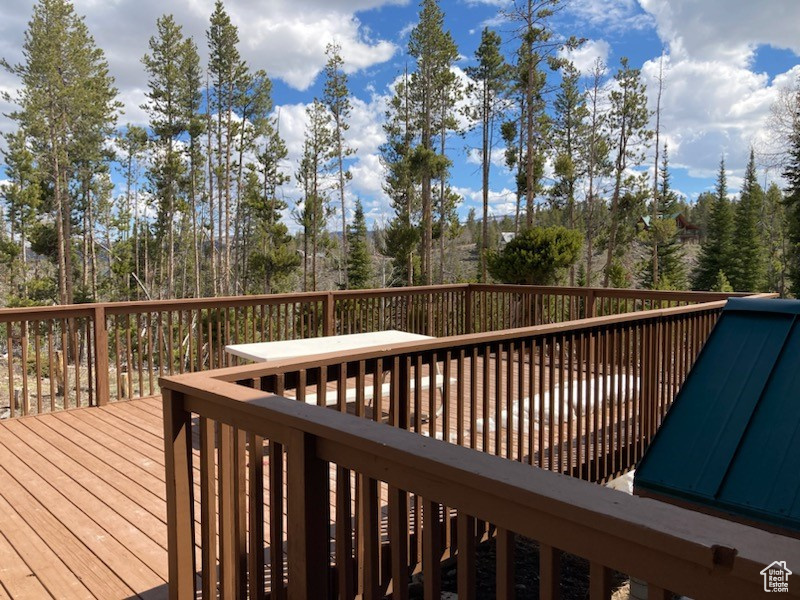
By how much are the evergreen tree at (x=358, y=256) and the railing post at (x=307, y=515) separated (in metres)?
31.0

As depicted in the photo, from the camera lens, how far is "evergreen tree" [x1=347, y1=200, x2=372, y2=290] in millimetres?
33444

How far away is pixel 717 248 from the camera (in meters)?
34.3

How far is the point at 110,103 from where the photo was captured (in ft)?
86.0

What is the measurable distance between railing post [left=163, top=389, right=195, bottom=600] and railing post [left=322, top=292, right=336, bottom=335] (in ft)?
15.6

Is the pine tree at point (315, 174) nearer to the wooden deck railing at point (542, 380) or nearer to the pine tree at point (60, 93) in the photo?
the pine tree at point (60, 93)

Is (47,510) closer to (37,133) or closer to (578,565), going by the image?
(578,565)

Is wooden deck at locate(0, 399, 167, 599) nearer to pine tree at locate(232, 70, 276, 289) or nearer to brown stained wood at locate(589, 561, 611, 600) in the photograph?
brown stained wood at locate(589, 561, 611, 600)

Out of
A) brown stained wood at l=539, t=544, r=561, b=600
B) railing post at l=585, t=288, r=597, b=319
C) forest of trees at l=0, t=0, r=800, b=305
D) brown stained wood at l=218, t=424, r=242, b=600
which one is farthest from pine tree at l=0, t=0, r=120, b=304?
brown stained wood at l=539, t=544, r=561, b=600

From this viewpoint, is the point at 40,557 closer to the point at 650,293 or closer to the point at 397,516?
the point at 397,516

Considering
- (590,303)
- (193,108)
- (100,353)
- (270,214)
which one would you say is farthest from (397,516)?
(270,214)

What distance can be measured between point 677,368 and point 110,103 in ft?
92.7

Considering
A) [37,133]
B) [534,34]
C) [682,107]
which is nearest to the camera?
[534,34]

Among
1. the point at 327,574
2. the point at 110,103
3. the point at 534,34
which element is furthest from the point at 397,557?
the point at 110,103

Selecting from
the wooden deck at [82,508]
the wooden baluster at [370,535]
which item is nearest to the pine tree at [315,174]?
the wooden deck at [82,508]
